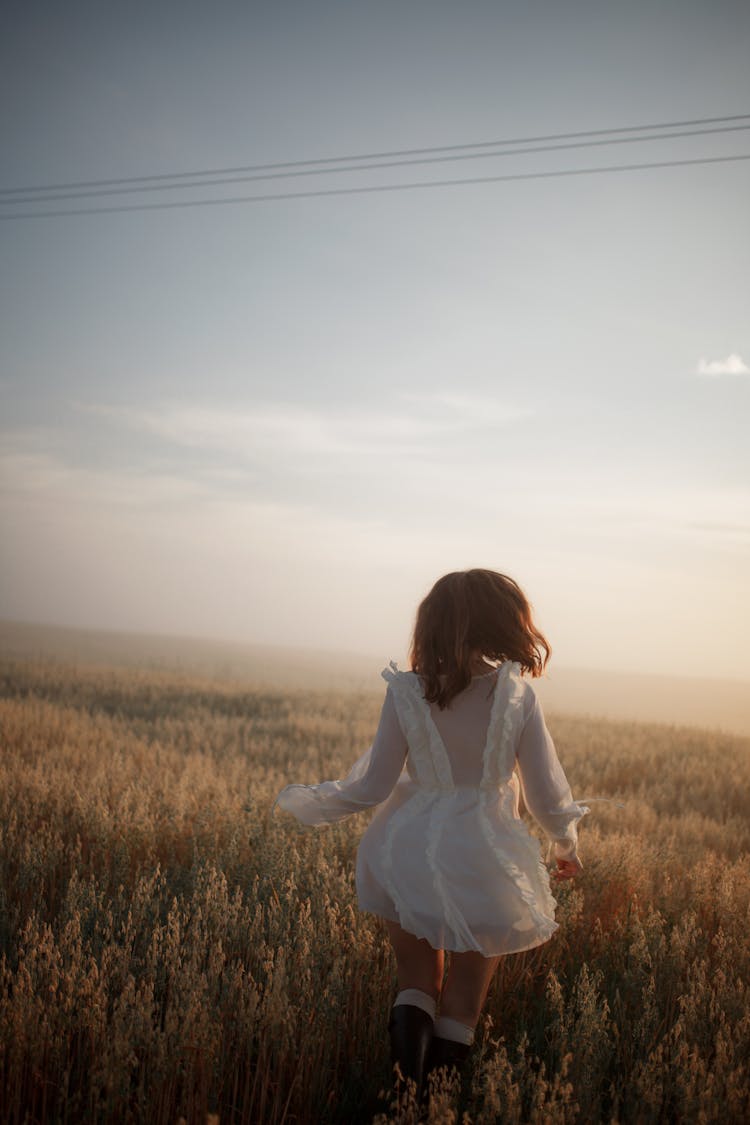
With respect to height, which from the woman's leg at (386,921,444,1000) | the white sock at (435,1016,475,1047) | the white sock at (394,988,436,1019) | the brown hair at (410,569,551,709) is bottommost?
the white sock at (435,1016,475,1047)

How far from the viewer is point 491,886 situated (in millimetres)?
2547

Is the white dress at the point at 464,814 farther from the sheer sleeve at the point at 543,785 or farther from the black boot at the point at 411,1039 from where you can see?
the black boot at the point at 411,1039

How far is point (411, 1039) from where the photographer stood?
7.78ft

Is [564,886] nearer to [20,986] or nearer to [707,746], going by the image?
[20,986]

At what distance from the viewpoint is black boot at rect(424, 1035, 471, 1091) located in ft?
7.90

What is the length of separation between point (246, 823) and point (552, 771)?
133 inches

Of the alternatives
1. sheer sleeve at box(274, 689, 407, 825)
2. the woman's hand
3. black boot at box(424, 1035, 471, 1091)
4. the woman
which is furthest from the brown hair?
black boot at box(424, 1035, 471, 1091)

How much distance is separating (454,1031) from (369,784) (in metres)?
0.90

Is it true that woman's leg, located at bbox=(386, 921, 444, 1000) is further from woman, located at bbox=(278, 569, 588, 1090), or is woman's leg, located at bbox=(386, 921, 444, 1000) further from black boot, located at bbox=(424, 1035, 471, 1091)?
black boot, located at bbox=(424, 1035, 471, 1091)

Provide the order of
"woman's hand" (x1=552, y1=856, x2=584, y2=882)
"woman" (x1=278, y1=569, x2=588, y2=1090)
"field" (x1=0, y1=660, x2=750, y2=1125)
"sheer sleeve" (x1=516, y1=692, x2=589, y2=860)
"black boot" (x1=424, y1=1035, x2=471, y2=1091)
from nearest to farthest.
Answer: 1. "field" (x1=0, y1=660, x2=750, y2=1125)
2. "black boot" (x1=424, y1=1035, x2=471, y2=1091)
3. "woman" (x1=278, y1=569, x2=588, y2=1090)
4. "sheer sleeve" (x1=516, y1=692, x2=589, y2=860)
5. "woman's hand" (x1=552, y1=856, x2=584, y2=882)

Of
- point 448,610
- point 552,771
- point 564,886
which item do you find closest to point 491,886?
point 552,771

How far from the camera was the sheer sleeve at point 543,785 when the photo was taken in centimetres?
266

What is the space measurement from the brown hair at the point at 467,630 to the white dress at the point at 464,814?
0.28 ft

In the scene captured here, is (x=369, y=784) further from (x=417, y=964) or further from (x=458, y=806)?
(x=417, y=964)
